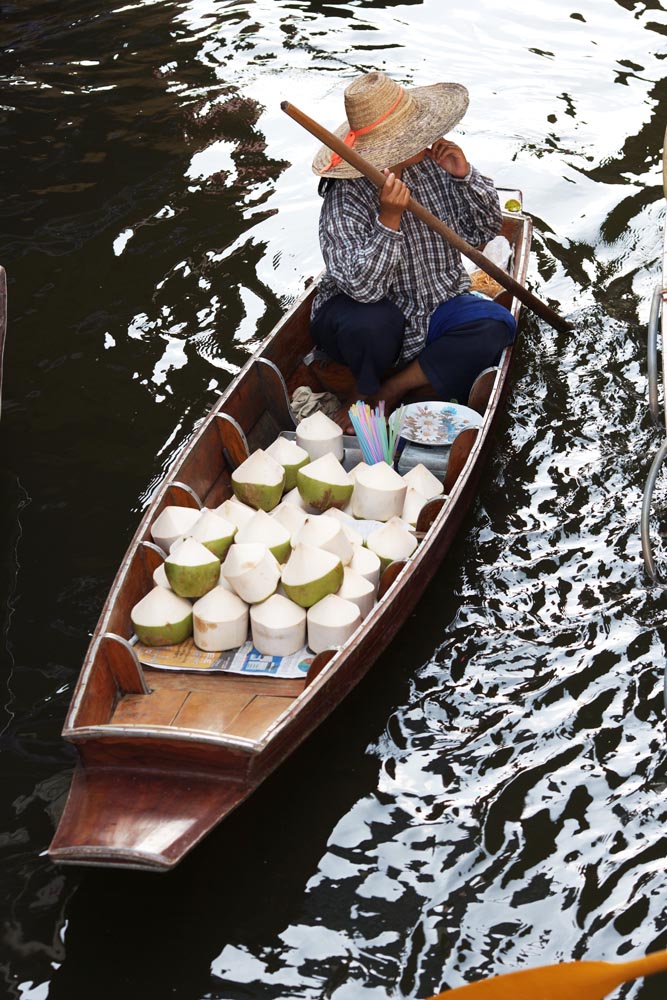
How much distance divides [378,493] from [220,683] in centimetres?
84

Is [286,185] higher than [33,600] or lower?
higher

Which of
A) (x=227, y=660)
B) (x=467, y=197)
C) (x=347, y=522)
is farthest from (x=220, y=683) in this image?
(x=467, y=197)

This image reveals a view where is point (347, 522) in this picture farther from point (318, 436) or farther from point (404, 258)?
point (404, 258)

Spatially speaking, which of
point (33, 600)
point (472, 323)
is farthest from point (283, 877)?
point (472, 323)

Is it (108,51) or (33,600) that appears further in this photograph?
(108,51)

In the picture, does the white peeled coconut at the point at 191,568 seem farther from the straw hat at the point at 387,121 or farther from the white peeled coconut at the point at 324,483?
the straw hat at the point at 387,121

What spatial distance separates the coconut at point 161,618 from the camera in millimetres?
3369

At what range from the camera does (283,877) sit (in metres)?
3.09

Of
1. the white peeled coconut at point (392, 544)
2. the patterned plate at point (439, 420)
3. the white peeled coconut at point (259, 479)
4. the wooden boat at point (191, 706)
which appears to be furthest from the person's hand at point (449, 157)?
the white peeled coconut at point (392, 544)

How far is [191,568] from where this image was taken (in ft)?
11.1

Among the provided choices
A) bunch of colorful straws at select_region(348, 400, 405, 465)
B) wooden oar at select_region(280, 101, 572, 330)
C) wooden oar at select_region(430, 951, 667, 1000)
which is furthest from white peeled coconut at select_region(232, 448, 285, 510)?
wooden oar at select_region(430, 951, 667, 1000)

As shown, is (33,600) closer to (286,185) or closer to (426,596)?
(426,596)

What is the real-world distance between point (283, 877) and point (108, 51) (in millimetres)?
6781

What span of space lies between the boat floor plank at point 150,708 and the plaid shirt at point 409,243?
1629 mm
